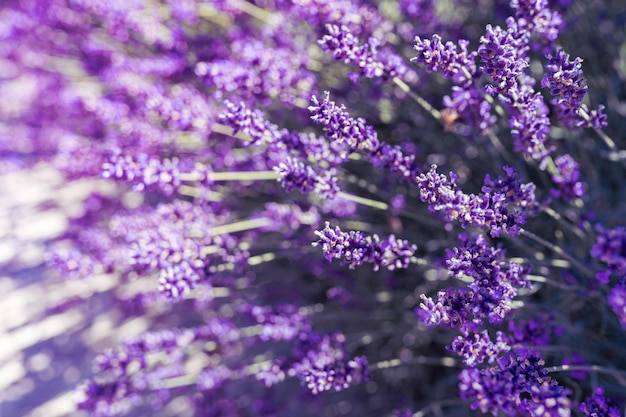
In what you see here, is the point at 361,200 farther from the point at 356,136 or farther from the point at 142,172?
the point at 142,172

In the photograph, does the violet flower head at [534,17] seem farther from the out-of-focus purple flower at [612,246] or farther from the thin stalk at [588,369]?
the thin stalk at [588,369]

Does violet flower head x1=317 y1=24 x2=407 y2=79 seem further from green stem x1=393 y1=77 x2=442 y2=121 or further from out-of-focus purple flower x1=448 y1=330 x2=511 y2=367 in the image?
out-of-focus purple flower x1=448 y1=330 x2=511 y2=367

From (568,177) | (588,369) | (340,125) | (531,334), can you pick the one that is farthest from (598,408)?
(340,125)

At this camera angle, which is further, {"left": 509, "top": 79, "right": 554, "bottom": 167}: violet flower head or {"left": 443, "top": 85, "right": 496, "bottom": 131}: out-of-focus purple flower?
{"left": 443, "top": 85, "right": 496, "bottom": 131}: out-of-focus purple flower

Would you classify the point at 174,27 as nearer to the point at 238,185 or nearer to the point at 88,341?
the point at 238,185

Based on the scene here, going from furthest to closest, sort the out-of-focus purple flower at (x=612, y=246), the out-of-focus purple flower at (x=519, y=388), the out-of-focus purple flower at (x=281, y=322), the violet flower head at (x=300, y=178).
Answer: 1. the out-of-focus purple flower at (x=281, y=322)
2. the violet flower head at (x=300, y=178)
3. the out-of-focus purple flower at (x=519, y=388)
4. the out-of-focus purple flower at (x=612, y=246)

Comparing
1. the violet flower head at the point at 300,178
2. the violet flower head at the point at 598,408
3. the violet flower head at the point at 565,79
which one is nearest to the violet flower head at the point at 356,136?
the violet flower head at the point at 300,178

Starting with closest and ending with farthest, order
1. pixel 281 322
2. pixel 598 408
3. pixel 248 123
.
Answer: pixel 598 408
pixel 248 123
pixel 281 322

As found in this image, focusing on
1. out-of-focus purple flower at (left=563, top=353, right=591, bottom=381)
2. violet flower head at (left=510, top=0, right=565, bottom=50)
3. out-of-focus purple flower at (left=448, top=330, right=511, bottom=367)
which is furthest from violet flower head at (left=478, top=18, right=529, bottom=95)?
out-of-focus purple flower at (left=563, top=353, right=591, bottom=381)
